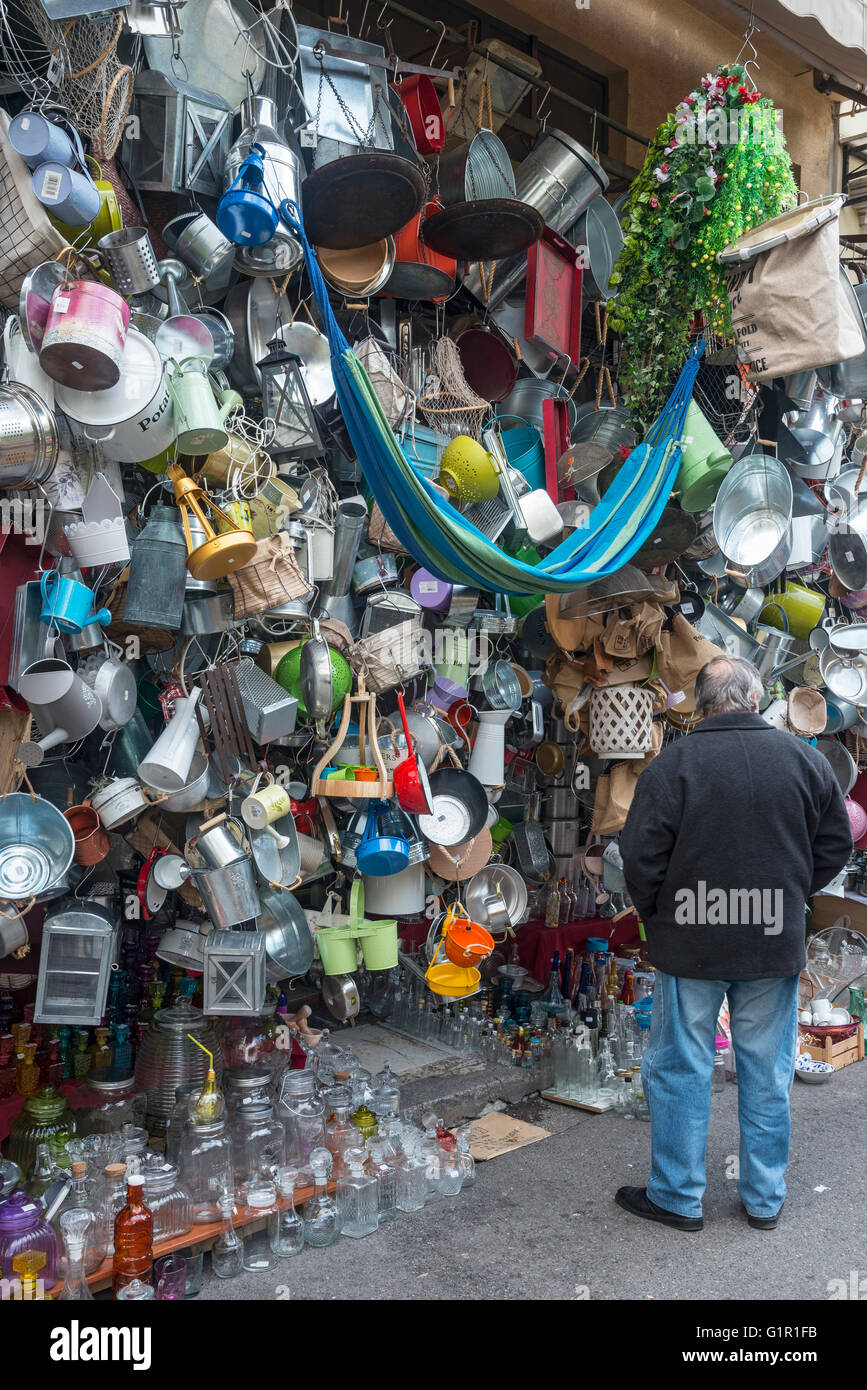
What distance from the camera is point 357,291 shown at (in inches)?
133

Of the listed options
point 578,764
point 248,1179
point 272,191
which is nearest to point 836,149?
point 578,764

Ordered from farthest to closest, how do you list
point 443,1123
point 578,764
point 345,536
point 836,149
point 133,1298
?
point 836,149 < point 578,764 < point 443,1123 < point 345,536 < point 133,1298

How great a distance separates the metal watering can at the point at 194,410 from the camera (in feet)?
8.84

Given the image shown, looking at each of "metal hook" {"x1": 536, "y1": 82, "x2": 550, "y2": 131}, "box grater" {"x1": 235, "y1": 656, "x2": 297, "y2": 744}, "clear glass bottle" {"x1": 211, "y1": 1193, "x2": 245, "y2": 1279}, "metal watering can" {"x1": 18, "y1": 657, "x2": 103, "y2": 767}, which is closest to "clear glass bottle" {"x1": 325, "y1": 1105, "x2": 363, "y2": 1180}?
"clear glass bottle" {"x1": 211, "y1": 1193, "x2": 245, "y2": 1279}

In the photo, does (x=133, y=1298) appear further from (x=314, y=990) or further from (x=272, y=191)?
(x=272, y=191)

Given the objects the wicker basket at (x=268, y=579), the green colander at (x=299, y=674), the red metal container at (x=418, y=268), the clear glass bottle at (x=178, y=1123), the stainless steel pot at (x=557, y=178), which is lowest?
the clear glass bottle at (x=178, y=1123)

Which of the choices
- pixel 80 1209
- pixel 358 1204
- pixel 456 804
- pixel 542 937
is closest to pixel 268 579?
pixel 456 804

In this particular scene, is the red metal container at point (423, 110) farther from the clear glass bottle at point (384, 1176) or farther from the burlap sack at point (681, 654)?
the clear glass bottle at point (384, 1176)

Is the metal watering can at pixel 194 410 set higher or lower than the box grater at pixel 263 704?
higher

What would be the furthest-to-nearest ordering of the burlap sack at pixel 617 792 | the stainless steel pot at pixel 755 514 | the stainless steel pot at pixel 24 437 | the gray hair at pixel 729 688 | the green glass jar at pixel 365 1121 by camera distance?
1. the stainless steel pot at pixel 755 514
2. the burlap sack at pixel 617 792
3. the green glass jar at pixel 365 1121
4. the gray hair at pixel 729 688
5. the stainless steel pot at pixel 24 437

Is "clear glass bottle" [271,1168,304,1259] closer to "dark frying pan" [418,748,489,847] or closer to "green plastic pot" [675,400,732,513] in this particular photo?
"dark frying pan" [418,748,489,847]

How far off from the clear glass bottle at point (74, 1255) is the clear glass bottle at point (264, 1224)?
43 cm

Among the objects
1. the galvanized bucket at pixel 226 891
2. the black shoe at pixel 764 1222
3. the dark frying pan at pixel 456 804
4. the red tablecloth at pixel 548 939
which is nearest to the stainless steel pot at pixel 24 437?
the galvanized bucket at pixel 226 891

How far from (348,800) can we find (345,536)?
0.85m
